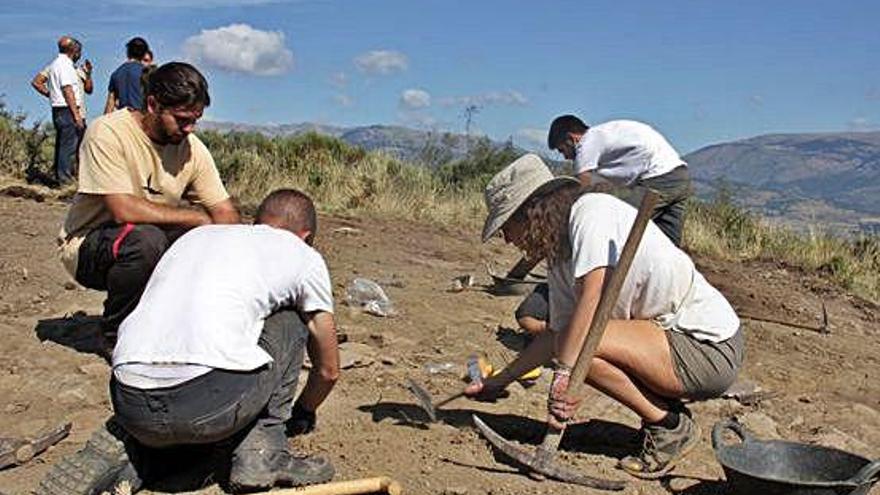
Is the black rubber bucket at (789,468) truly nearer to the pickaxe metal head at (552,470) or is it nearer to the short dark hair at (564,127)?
the pickaxe metal head at (552,470)

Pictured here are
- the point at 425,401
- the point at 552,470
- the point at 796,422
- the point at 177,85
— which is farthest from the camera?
the point at 796,422

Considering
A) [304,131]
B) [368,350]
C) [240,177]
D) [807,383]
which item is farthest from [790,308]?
[304,131]

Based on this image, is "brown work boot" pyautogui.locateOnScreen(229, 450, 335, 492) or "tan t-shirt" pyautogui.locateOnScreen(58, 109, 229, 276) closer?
"brown work boot" pyautogui.locateOnScreen(229, 450, 335, 492)

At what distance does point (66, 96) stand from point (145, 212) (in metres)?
5.74

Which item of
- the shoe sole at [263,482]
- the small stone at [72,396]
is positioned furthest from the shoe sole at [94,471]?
the small stone at [72,396]

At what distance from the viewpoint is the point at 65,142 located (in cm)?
1017

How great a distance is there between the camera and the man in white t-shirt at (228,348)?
325 centimetres

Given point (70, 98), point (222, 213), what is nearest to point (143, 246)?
point (222, 213)

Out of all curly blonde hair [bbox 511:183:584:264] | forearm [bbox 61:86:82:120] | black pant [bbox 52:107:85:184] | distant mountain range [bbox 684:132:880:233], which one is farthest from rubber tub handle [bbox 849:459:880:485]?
distant mountain range [bbox 684:132:880:233]

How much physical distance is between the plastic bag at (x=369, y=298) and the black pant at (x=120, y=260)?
1716 millimetres

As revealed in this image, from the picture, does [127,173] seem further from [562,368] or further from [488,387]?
[562,368]

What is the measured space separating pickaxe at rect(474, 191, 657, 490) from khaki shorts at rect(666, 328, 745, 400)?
1.30ft

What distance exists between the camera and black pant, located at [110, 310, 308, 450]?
3262 millimetres

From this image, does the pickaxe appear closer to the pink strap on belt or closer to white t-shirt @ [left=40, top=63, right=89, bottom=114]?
the pink strap on belt
